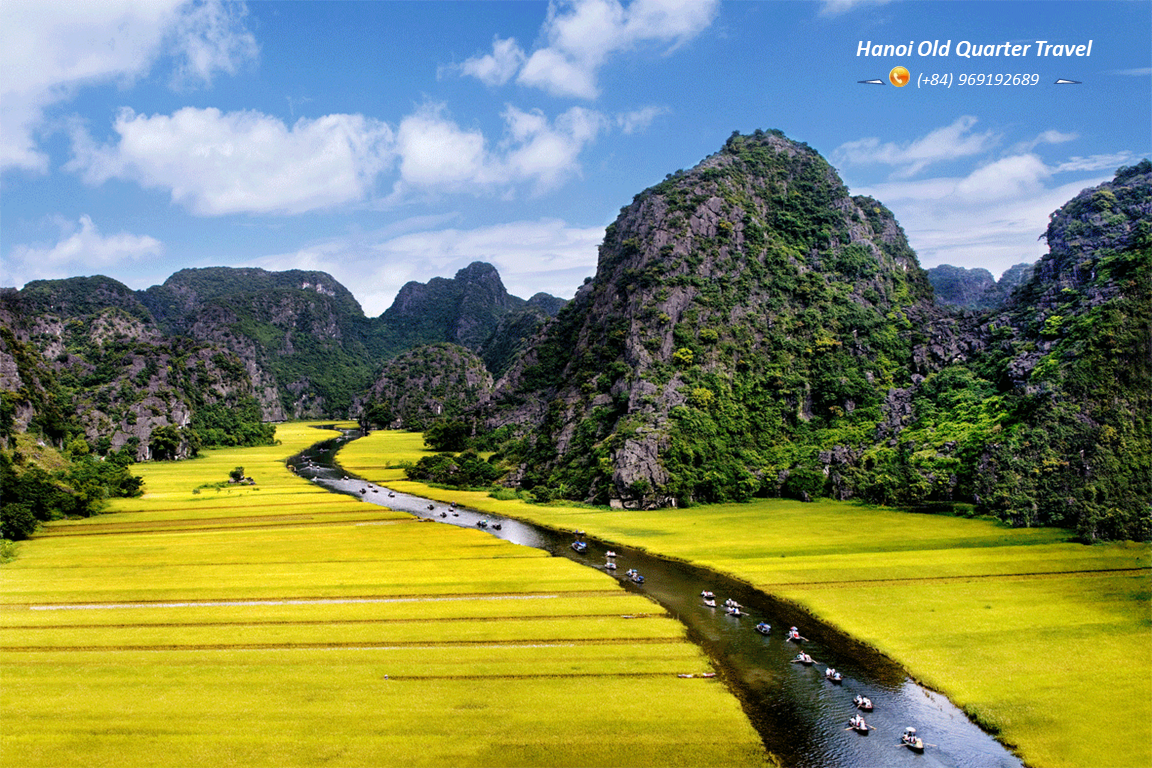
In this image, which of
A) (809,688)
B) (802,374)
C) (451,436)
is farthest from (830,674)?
(451,436)

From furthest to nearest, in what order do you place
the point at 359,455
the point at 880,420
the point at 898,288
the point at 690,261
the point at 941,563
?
1. the point at 359,455
2. the point at 898,288
3. the point at 690,261
4. the point at 880,420
5. the point at 941,563

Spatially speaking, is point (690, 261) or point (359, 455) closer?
point (690, 261)

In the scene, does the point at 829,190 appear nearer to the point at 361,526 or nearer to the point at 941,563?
the point at 941,563

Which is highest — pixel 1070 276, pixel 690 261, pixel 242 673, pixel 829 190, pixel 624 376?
pixel 829 190

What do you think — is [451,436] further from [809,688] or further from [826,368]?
[809,688]

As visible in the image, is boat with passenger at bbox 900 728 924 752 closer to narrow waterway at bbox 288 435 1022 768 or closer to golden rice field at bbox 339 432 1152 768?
narrow waterway at bbox 288 435 1022 768

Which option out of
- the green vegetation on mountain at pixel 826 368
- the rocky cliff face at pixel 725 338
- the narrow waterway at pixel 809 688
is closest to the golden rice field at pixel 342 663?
the narrow waterway at pixel 809 688

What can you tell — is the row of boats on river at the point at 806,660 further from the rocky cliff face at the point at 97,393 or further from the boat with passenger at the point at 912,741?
the rocky cliff face at the point at 97,393

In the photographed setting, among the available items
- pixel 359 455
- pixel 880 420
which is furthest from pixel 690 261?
pixel 359 455
